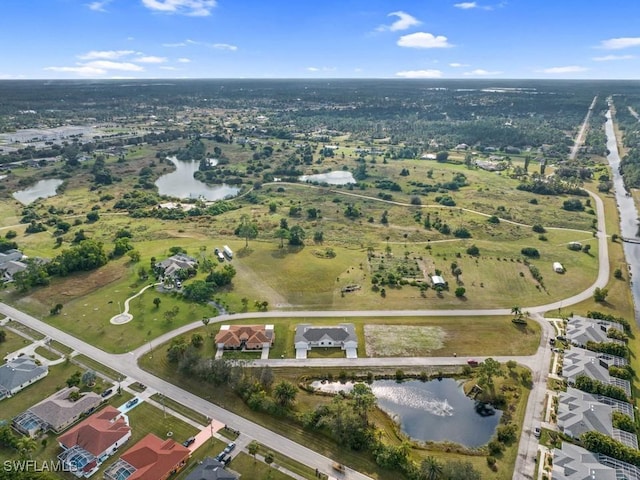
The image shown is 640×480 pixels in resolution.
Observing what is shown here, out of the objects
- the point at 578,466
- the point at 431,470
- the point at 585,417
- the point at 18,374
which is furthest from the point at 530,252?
the point at 18,374

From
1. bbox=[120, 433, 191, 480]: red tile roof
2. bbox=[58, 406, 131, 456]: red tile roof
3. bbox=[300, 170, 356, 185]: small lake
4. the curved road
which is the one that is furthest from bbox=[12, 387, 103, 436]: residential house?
bbox=[300, 170, 356, 185]: small lake

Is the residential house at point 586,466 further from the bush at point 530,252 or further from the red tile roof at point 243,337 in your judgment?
the bush at point 530,252

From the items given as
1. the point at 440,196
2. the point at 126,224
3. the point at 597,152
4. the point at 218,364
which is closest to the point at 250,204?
the point at 126,224

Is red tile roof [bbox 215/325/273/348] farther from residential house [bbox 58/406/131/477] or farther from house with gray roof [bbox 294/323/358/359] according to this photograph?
residential house [bbox 58/406/131/477]

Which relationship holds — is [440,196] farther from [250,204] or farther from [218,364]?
[218,364]

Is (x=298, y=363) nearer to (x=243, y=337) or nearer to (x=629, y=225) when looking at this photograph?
(x=243, y=337)
